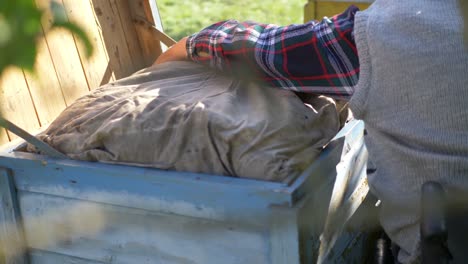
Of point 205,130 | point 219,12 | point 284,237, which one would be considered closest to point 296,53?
point 205,130

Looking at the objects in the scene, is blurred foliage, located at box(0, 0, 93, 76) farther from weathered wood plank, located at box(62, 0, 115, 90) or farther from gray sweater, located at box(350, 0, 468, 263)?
weathered wood plank, located at box(62, 0, 115, 90)

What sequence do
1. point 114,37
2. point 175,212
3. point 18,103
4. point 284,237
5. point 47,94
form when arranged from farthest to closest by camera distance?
1. point 114,37
2. point 47,94
3. point 18,103
4. point 175,212
5. point 284,237

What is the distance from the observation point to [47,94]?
2.18m

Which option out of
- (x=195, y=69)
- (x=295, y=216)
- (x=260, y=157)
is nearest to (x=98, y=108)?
Answer: (x=195, y=69)

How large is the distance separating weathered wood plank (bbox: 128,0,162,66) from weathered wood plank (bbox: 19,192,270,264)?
3.68 feet

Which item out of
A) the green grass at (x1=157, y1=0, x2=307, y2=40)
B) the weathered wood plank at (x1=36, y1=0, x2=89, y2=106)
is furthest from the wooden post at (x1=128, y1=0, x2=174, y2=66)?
the green grass at (x1=157, y1=0, x2=307, y2=40)

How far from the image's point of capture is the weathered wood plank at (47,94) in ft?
6.90

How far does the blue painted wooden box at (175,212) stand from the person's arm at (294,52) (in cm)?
19

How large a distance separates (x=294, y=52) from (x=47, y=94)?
1018 millimetres

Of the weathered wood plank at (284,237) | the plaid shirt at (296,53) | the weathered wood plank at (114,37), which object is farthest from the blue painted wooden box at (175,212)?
the weathered wood plank at (114,37)

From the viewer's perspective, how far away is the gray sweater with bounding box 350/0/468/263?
140cm

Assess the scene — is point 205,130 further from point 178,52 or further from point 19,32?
point 19,32

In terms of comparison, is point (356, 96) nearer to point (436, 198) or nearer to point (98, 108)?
point (436, 198)

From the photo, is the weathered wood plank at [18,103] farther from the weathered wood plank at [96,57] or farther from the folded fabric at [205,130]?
the weathered wood plank at [96,57]
